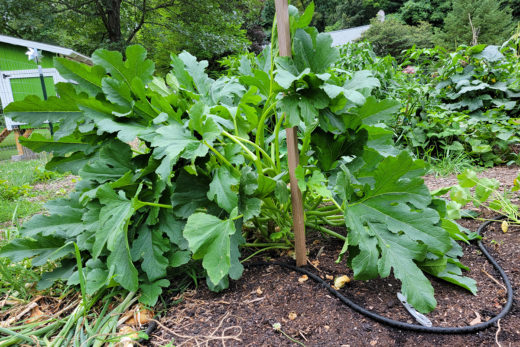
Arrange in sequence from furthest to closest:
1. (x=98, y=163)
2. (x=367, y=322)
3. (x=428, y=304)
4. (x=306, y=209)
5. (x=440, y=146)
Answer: (x=440, y=146), (x=306, y=209), (x=98, y=163), (x=367, y=322), (x=428, y=304)

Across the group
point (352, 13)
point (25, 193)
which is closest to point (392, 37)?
point (352, 13)

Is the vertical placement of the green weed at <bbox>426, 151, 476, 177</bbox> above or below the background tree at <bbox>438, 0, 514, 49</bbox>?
below

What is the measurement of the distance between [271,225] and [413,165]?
0.71 metres

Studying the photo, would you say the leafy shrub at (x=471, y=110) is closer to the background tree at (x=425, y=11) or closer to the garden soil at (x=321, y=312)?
the garden soil at (x=321, y=312)

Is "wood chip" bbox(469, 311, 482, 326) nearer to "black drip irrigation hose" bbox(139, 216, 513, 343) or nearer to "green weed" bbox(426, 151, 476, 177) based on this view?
"black drip irrigation hose" bbox(139, 216, 513, 343)

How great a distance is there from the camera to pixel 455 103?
359 cm

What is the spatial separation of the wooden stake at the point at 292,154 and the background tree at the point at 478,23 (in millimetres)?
18966

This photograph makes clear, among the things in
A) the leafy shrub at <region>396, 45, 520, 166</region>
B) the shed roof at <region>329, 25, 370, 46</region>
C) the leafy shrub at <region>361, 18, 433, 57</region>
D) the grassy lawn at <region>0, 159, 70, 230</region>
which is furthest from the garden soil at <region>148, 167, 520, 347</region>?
the shed roof at <region>329, 25, 370, 46</region>

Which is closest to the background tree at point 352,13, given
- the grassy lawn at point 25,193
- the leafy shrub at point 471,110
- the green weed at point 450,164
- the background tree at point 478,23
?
the background tree at point 478,23

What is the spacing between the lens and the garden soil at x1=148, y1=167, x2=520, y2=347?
899 mm

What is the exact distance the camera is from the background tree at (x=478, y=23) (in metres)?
16.0

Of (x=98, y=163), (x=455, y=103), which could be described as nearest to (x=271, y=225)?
(x=98, y=163)

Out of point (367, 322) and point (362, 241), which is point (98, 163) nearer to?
point (362, 241)

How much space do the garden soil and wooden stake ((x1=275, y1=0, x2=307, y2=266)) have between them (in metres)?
0.13
